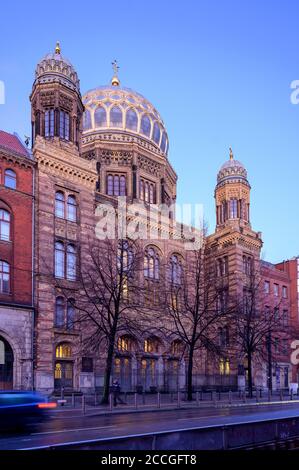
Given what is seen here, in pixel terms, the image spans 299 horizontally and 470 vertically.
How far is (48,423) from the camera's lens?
22750 millimetres

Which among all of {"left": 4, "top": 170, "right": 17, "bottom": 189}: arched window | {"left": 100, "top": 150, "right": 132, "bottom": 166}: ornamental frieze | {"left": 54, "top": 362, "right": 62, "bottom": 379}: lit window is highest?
A: {"left": 100, "top": 150, "right": 132, "bottom": 166}: ornamental frieze

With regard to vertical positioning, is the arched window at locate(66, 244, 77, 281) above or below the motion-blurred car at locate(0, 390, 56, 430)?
above

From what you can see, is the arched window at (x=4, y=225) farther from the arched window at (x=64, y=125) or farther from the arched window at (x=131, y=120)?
the arched window at (x=131, y=120)

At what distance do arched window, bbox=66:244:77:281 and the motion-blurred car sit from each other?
85.5ft

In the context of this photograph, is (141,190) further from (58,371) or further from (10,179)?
(58,371)

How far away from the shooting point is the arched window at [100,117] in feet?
217

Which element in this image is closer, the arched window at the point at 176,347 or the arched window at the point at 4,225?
the arched window at the point at 4,225

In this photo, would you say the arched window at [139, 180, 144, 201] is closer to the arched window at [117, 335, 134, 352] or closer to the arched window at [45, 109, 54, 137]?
the arched window at [45, 109, 54, 137]

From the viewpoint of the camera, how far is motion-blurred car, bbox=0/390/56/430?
18875mm

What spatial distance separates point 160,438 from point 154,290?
4497cm

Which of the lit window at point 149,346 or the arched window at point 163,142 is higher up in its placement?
the arched window at point 163,142

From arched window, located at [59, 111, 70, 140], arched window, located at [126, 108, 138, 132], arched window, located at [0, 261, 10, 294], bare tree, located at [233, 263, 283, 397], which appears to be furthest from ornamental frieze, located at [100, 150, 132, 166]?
arched window, located at [0, 261, 10, 294]

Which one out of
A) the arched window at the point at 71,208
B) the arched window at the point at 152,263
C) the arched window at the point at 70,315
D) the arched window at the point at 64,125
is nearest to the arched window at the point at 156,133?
the arched window at the point at 152,263

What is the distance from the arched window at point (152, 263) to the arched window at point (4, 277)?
18.2 m
